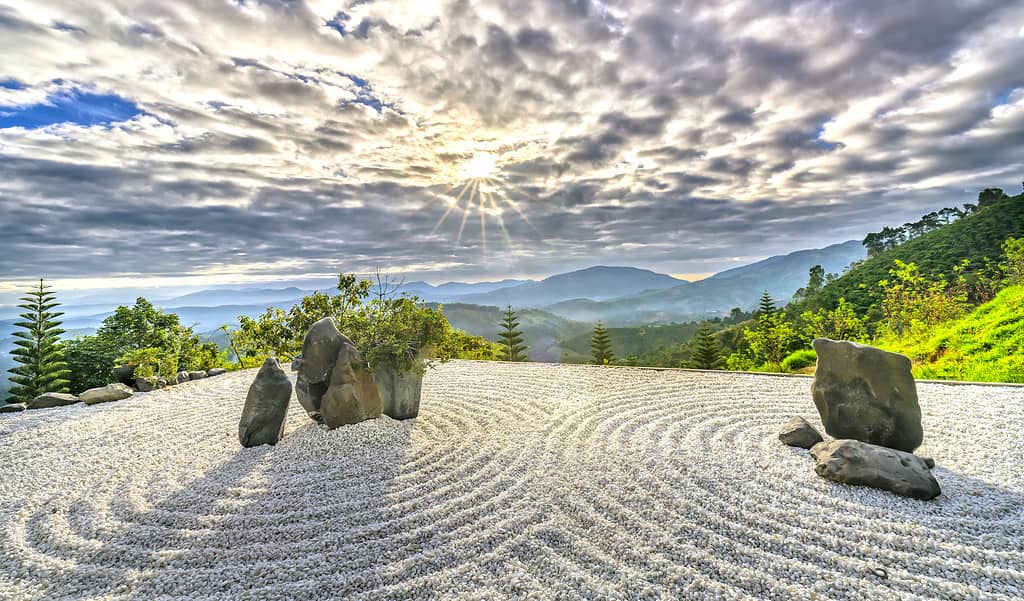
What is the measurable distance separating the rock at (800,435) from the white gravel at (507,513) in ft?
0.51

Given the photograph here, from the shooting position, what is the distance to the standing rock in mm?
5750

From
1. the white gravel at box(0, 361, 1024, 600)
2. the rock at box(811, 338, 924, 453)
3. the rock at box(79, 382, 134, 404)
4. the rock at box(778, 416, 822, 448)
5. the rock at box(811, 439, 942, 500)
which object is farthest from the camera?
the rock at box(79, 382, 134, 404)

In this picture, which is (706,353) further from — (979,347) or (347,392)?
(347,392)

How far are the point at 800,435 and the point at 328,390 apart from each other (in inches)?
261

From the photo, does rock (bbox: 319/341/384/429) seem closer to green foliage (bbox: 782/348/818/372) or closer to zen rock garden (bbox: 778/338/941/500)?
zen rock garden (bbox: 778/338/941/500)

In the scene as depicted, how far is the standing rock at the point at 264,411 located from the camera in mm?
5750

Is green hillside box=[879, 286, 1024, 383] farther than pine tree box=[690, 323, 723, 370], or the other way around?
pine tree box=[690, 323, 723, 370]

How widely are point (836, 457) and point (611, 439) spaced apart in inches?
98.0

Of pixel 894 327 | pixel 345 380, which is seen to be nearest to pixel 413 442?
pixel 345 380

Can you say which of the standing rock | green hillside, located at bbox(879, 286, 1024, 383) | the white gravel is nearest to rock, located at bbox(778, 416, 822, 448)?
the white gravel

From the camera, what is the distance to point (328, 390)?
20.3 feet

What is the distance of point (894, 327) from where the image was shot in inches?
583

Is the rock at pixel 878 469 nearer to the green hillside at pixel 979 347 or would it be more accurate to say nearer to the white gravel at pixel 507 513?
the white gravel at pixel 507 513

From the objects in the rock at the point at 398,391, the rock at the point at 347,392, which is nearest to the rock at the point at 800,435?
the rock at the point at 398,391
